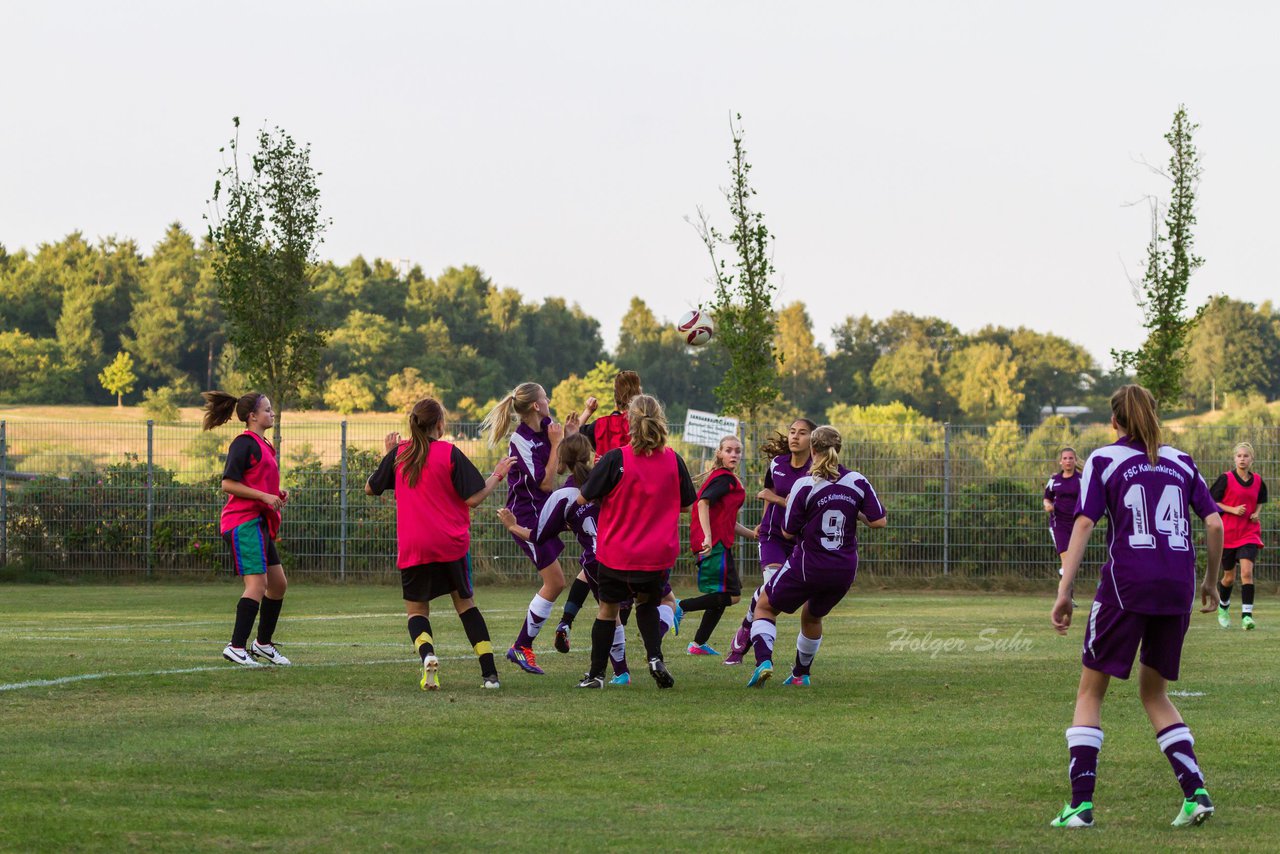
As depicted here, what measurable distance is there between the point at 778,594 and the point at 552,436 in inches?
80.1

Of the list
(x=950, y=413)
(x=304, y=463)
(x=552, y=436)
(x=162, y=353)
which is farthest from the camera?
(x=950, y=413)

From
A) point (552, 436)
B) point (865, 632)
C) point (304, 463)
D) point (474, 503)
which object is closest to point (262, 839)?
point (474, 503)

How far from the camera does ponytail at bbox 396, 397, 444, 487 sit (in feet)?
32.8

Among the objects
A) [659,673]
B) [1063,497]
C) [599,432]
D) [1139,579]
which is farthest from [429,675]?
[1063,497]

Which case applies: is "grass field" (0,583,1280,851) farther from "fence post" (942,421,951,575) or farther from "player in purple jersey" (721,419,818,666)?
"fence post" (942,421,951,575)

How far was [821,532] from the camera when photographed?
1039 cm

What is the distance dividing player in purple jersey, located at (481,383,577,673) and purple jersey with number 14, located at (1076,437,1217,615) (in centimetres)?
543

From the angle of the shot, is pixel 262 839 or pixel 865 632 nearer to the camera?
pixel 262 839

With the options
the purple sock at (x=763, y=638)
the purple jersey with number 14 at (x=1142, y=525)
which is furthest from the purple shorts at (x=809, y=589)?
the purple jersey with number 14 at (x=1142, y=525)

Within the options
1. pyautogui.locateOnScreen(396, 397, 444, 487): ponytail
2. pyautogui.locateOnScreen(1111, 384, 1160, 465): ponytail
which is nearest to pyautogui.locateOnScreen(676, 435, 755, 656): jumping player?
pyautogui.locateOnScreen(396, 397, 444, 487): ponytail

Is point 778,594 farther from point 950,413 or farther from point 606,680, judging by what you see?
point 950,413

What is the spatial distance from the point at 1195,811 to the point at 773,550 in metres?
6.98

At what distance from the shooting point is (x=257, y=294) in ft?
86.3

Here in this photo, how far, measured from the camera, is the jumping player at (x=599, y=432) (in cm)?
1214
